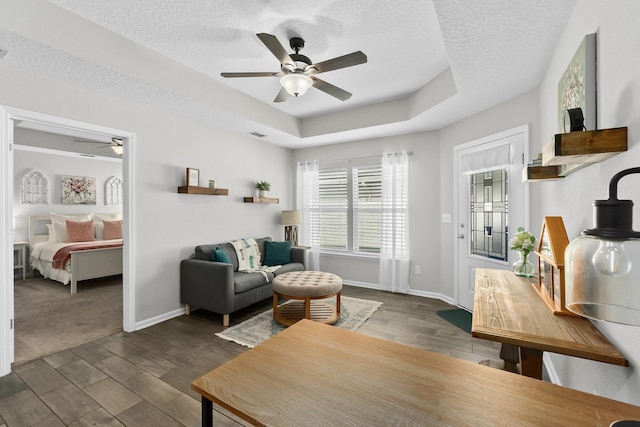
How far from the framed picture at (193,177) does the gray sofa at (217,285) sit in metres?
0.83

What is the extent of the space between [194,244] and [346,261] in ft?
8.42

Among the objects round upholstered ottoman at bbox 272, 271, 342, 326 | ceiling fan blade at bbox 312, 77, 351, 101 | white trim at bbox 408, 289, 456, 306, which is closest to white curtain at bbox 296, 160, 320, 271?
round upholstered ottoman at bbox 272, 271, 342, 326

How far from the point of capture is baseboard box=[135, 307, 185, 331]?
3.23 meters

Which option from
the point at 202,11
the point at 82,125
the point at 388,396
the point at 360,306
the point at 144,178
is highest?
the point at 202,11

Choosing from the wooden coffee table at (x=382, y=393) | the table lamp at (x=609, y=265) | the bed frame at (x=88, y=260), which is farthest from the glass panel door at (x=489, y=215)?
the bed frame at (x=88, y=260)

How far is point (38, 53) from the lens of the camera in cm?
214

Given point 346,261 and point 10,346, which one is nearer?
point 10,346

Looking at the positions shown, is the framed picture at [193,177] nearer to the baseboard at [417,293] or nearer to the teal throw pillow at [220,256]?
the teal throw pillow at [220,256]

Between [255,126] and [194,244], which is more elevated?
[255,126]

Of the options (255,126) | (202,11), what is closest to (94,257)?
(255,126)

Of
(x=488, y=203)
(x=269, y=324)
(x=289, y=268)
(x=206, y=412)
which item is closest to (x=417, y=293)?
(x=488, y=203)

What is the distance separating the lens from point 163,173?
348 centimetres

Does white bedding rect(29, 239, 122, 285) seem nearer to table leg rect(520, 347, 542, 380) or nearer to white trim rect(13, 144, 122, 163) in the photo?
white trim rect(13, 144, 122, 163)

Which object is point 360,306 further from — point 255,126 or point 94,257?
point 94,257
